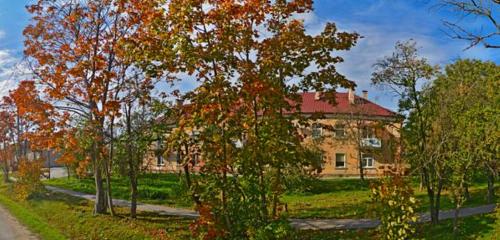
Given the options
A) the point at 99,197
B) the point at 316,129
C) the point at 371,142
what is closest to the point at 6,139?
the point at 99,197

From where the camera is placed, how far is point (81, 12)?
18.4 m

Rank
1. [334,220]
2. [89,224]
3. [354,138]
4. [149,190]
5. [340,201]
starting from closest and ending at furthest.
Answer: [89,224]
[334,220]
[340,201]
[149,190]
[354,138]

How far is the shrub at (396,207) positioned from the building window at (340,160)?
126 feet

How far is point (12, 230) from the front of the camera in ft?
58.1

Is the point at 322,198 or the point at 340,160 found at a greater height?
the point at 340,160

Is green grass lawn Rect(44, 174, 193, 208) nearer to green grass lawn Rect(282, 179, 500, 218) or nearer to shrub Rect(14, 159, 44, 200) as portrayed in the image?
shrub Rect(14, 159, 44, 200)

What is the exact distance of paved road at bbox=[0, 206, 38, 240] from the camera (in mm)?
16312

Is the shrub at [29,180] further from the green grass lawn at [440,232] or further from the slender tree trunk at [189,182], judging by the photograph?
the slender tree trunk at [189,182]

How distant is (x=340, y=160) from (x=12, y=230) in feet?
118

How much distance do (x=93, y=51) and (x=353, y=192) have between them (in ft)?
63.9

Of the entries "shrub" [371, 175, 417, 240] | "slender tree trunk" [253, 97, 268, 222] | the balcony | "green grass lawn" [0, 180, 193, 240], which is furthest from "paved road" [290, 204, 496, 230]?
the balcony

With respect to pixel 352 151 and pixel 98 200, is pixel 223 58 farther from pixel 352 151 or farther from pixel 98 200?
pixel 352 151

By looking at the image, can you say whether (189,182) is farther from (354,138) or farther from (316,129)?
(354,138)

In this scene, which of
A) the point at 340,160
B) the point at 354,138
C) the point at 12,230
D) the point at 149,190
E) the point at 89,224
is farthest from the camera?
the point at 340,160
